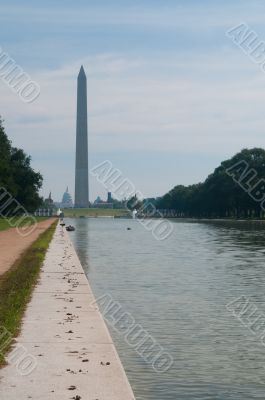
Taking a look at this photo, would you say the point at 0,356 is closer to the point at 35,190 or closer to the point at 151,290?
the point at 151,290

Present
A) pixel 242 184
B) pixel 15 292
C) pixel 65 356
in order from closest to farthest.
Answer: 1. pixel 65 356
2. pixel 15 292
3. pixel 242 184

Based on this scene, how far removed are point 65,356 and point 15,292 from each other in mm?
9675

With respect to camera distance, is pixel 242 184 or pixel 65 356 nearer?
pixel 65 356

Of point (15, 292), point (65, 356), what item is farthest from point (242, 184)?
point (65, 356)

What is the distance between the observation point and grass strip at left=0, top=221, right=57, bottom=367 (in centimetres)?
1536

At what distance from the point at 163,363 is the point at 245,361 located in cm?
169

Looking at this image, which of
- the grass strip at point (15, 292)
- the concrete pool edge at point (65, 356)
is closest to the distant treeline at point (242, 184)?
the grass strip at point (15, 292)

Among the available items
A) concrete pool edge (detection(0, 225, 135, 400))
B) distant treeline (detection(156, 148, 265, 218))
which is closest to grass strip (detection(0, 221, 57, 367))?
concrete pool edge (detection(0, 225, 135, 400))

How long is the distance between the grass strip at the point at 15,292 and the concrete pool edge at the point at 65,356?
0.24 metres

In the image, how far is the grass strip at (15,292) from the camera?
15357 mm

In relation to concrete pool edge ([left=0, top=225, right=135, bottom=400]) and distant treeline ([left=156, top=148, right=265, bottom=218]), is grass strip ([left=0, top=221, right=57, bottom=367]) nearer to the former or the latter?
concrete pool edge ([left=0, top=225, right=135, bottom=400])

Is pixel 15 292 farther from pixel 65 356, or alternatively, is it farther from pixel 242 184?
pixel 242 184

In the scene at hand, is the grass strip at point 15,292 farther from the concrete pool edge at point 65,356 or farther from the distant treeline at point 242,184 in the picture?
the distant treeline at point 242,184

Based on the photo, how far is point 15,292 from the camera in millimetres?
21953
